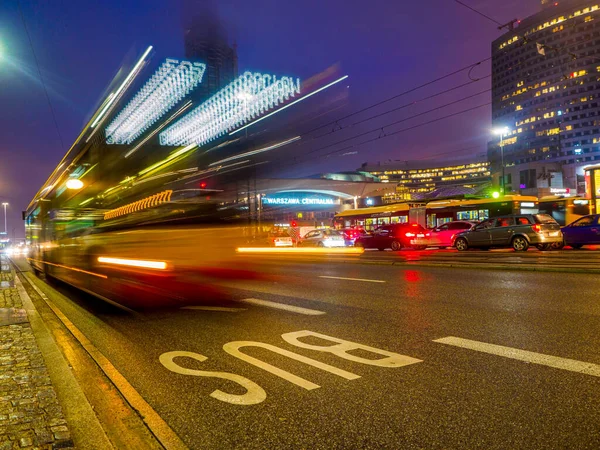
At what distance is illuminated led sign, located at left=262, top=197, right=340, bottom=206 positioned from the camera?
259 ft

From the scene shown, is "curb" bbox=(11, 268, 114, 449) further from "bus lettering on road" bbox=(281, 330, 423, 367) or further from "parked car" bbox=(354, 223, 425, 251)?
"parked car" bbox=(354, 223, 425, 251)

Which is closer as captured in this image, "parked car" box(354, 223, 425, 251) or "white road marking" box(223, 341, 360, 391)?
"white road marking" box(223, 341, 360, 391)

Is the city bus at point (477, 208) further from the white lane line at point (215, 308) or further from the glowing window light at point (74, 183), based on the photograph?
the glowing window light at point (74, 183)

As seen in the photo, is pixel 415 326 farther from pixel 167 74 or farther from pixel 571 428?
pixel 167 74

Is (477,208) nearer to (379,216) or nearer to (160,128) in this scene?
(379,216)

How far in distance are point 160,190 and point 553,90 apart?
577 ft

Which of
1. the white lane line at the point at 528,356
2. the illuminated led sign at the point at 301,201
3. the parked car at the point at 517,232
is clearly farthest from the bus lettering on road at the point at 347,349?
the illuminated led sign at the point at 301,201

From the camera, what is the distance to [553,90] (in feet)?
500

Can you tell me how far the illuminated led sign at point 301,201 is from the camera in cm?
7904

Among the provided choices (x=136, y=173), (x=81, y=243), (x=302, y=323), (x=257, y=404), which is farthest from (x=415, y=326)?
(x=81, y=243)

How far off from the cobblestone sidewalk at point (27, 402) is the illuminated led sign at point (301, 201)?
6842 centimetres

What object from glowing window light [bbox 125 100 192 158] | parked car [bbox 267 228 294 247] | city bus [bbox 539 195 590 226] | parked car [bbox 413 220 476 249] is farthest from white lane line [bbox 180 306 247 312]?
parked car [bbox 267 228 294 247]

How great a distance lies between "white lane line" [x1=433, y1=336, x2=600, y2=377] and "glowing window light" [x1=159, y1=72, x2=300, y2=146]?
335 inches

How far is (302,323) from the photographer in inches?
258
